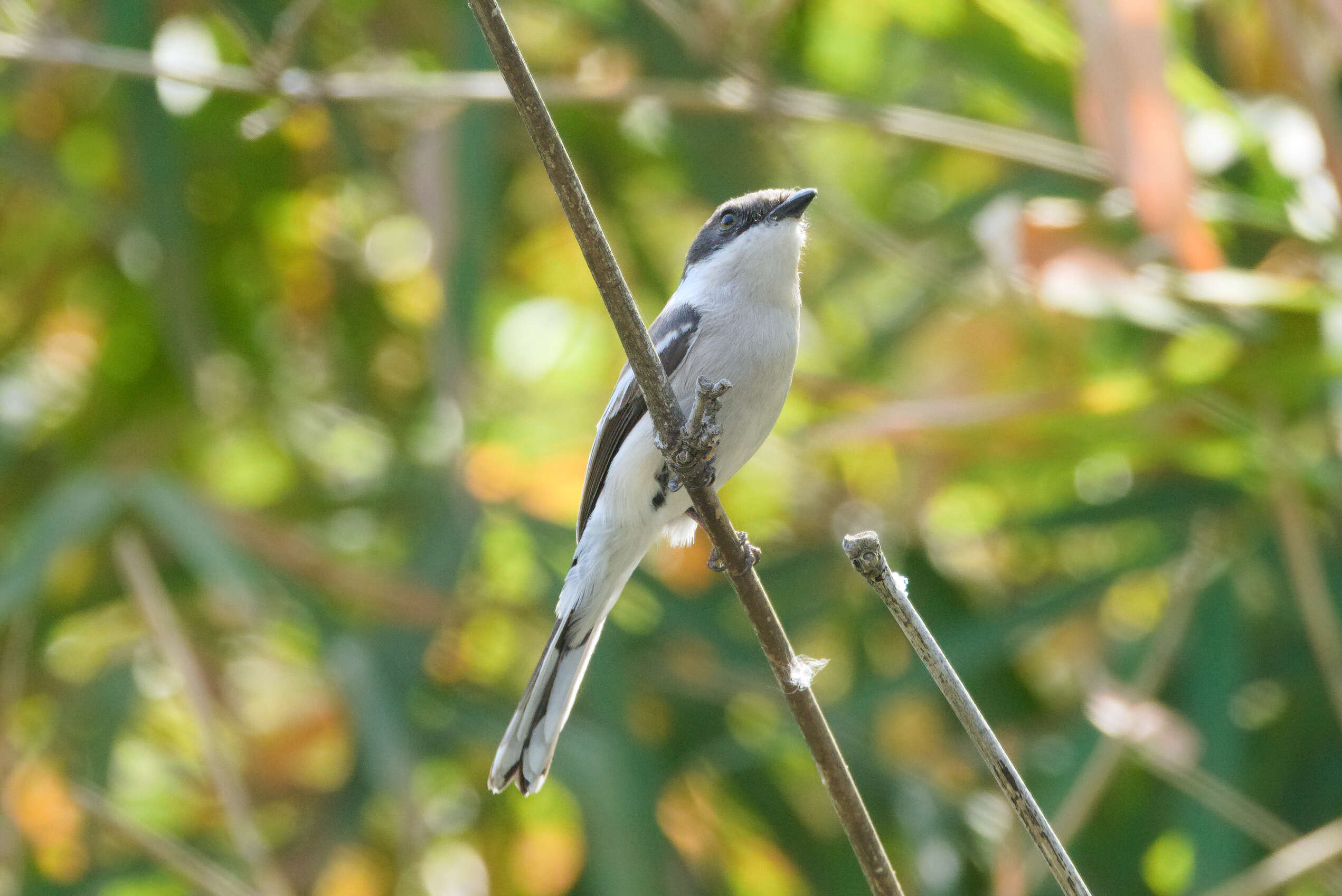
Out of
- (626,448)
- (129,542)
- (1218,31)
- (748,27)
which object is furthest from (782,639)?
(1218,31)

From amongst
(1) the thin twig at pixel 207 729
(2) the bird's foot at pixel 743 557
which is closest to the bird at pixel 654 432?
(2) the bird's foot at pixel 743 557

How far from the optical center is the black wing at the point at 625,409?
2.90 m

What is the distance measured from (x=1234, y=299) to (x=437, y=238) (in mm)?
2140

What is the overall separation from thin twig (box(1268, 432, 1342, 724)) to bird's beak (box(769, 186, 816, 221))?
1.32 m

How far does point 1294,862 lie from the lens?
10.1 ft

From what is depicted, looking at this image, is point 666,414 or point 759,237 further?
point 759,237

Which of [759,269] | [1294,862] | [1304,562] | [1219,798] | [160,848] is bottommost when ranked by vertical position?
[1294,862]

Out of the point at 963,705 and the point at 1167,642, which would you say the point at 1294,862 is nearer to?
the point at 1167,642

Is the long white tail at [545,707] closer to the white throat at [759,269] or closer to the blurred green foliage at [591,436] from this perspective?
the white throat at [759,269]

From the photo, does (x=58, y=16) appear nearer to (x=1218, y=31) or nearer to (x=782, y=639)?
(x=782, y=639)

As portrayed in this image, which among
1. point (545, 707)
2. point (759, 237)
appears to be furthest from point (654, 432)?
point (759, 237)

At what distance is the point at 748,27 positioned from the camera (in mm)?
3701

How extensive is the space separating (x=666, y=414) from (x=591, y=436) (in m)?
2.74

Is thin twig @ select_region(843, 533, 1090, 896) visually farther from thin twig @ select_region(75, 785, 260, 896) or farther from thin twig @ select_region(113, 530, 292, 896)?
thin twig @ select_region(113, 530, 292, 896)
